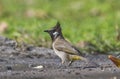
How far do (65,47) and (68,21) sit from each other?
763 centimetres

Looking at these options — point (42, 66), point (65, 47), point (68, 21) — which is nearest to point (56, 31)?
point (65, 47)

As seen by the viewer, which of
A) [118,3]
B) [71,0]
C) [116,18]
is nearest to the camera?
[116,18]

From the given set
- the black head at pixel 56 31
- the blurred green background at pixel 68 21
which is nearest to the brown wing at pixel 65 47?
the black head at pixel 56 31

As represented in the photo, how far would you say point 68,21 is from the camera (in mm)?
19109

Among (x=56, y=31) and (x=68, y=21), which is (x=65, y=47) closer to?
(x=56, y=31)

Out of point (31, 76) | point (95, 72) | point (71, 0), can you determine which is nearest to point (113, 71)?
point (95, 72)

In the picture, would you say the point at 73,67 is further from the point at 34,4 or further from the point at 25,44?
the point at 34,4

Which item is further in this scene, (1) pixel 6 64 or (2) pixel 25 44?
(2) pixel 25 44

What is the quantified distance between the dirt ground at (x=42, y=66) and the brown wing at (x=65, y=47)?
26 cm

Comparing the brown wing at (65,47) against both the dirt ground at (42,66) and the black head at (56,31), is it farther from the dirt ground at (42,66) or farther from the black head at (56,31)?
the dirt ground at (42,66)

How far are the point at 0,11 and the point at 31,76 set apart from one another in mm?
9455

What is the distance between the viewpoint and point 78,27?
58.4 ft

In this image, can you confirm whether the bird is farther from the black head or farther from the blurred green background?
the blurred green background

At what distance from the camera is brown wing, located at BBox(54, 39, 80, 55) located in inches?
444
